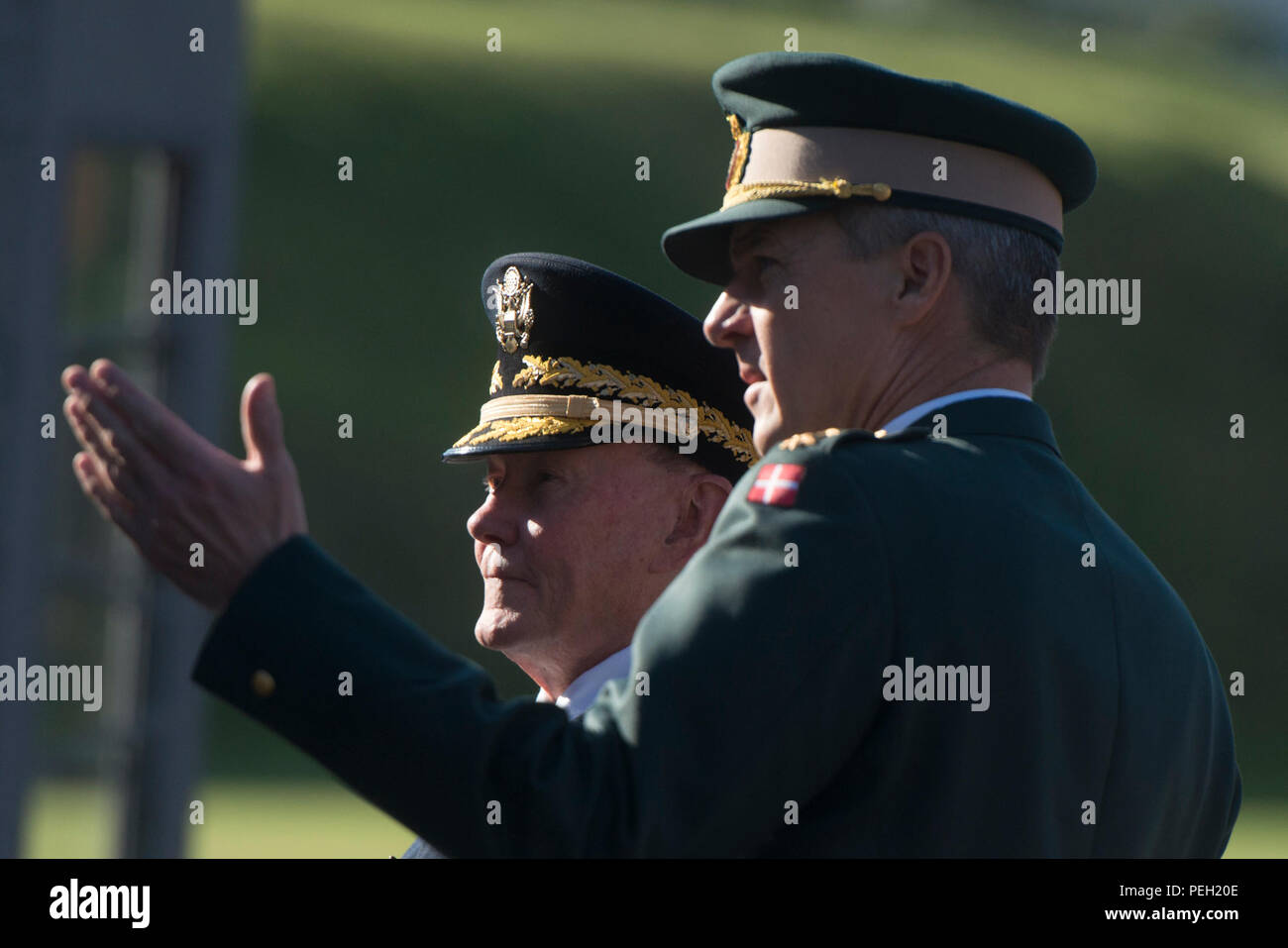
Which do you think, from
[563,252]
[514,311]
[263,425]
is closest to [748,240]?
[263,425]

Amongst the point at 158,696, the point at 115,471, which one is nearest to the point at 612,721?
the point at 115,471

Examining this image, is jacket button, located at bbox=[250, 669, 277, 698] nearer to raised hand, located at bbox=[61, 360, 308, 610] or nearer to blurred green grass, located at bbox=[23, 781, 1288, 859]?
raised hand, located at bbox=[61, 360, 308, 610]

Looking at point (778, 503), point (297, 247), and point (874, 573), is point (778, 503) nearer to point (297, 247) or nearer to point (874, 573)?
point (874, 573)

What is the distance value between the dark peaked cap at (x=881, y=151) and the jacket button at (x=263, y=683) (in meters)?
0.73

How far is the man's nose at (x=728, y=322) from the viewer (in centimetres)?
198

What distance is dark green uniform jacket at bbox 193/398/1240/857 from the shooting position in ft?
5.08

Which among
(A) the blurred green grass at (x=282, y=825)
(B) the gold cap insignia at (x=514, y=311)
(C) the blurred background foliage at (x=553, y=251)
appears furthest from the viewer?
(C) the blurred background foliage at (x=553, y=251)

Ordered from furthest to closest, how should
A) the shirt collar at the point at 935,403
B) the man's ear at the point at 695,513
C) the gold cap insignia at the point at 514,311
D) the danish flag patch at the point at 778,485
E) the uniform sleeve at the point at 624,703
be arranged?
the gold cap insignia at the point at 514,311 → the man's ear at the point at 695,513 → the shirt collar at the point at 935,403 → the danish flag patch at the point at 778,485 → the uniform sleeve at the point at 624,703

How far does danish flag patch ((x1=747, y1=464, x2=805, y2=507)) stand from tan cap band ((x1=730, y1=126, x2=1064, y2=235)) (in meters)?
0.41

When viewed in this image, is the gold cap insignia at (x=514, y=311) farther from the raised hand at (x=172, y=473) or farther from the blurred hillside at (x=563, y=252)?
the blurred hillside at (x=563, y=252)

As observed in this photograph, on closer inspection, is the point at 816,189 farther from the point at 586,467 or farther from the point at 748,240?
the point at 586,467

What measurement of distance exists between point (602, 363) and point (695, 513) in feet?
1.01

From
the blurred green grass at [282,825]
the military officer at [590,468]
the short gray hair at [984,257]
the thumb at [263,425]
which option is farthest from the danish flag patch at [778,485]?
the blurred green grass at [282,825]

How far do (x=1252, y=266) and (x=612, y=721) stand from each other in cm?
2807
